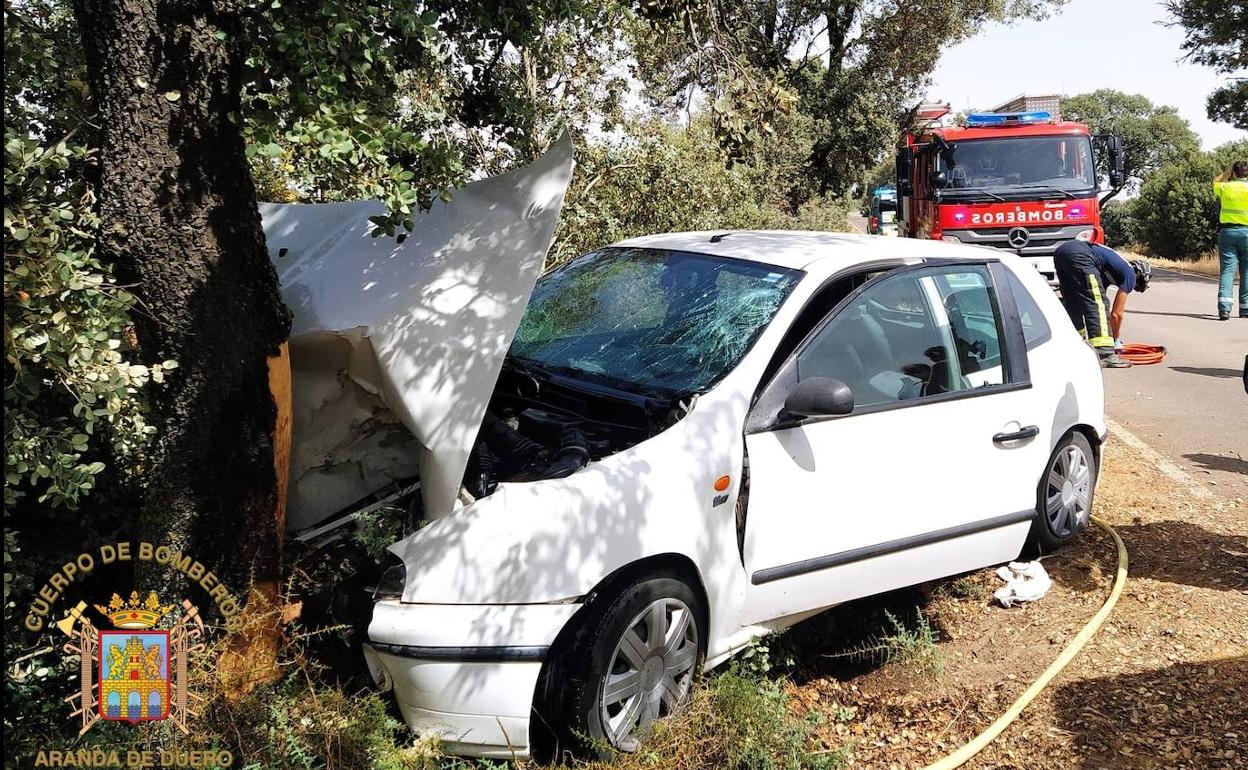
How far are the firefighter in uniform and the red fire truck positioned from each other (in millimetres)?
5175

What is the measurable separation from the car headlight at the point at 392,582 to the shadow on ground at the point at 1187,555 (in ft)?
12.4

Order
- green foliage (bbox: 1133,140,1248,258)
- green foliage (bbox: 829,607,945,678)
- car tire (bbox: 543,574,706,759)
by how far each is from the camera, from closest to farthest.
Answer: car tire (bbox: 543,574,706,759), green foliage (bbox: 829,607,945,678), green foliage (bbox: 1133,140,1248,258)

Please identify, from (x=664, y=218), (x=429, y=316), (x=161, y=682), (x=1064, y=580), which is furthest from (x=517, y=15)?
(x=664, y=218)

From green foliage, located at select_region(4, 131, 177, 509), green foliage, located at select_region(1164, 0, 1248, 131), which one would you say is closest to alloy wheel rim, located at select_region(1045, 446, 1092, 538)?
green foliage, located at select_region(4, 131, 177, 509)

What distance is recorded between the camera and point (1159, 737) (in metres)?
3.52

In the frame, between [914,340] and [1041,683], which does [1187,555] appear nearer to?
[1041,683]

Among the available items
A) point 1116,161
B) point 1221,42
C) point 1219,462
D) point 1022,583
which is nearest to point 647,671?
point 1022,583

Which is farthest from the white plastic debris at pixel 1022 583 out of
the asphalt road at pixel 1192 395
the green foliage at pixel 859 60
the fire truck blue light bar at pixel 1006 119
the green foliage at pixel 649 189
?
the green foliage at pixel 859 60

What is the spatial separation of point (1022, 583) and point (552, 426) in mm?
2551

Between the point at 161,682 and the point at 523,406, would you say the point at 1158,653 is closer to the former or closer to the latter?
the point at 523,406

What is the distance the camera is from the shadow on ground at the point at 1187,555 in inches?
189

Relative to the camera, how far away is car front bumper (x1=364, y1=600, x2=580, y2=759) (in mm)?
2893
